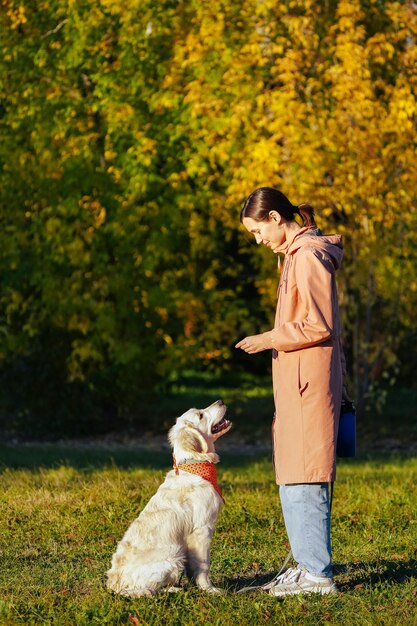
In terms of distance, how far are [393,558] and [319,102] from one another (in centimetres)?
877

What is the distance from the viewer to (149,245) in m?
14.6

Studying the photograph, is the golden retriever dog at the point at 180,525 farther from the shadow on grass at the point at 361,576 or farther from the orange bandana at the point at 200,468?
the shadow on grass at the point at 361,576

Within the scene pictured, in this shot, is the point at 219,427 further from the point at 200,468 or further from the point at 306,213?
the point at 306,213

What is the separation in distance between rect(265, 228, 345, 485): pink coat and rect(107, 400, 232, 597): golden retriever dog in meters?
0.40

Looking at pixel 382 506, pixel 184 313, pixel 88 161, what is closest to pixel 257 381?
pixel 184 313

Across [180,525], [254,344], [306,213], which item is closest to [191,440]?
[180,525]

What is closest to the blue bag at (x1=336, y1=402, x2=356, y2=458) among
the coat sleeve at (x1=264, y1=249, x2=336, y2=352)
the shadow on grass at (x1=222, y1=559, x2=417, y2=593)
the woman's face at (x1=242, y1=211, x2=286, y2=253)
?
the coat sleeve at (x1=264, y1=249, x2=336, y2=352)

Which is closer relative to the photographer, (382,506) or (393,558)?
(393,558)

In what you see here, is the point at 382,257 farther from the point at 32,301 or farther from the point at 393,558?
the point at 393,558

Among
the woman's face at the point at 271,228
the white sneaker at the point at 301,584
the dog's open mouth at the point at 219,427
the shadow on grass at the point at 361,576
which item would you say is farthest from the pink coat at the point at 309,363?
the shadow on grass at the point at 361,576

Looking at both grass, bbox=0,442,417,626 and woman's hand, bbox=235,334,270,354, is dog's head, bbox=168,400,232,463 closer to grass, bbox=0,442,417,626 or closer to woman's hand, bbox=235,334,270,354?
woman's hand, bbox=235,334,270,354

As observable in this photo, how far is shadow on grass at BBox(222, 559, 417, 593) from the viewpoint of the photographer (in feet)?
19.3

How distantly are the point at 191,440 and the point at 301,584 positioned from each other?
93cm

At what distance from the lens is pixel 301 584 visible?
551cm
